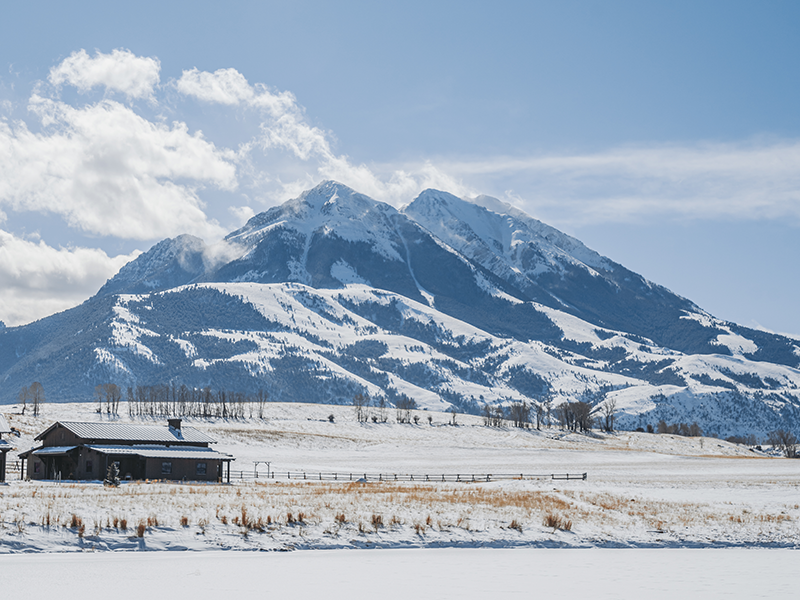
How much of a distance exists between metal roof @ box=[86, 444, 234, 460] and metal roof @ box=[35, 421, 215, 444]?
1132mm

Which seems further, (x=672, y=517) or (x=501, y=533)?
(x=672, y=517)

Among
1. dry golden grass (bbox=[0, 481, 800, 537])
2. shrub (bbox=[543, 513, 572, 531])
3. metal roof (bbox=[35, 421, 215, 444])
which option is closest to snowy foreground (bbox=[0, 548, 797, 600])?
dry golden grass (bbox=[0, 481, 800, 537])

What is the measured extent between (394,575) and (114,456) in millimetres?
51319

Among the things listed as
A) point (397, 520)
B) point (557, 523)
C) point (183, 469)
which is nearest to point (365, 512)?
point (397, 520)

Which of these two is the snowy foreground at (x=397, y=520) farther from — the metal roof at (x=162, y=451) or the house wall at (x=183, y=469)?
the house wall at (x=183, y=469)

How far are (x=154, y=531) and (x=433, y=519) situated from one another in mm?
12169

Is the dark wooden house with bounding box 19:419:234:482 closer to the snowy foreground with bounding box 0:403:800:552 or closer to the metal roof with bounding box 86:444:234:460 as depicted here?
the metal roof with bounding box 86:444:234:460

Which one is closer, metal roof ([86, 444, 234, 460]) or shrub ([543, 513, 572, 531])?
shrub ([543, 513, 572, 531])

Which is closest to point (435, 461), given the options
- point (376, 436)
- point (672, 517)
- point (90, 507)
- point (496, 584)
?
point (376, 436)

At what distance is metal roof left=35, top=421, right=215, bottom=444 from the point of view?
233ft

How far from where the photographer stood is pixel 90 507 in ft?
107

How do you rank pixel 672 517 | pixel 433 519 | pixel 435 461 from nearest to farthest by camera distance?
pixel 433 519, pixel 672 517, pixel 435 461

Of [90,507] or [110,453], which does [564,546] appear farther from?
[110,453]

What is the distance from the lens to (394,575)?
23859mm
